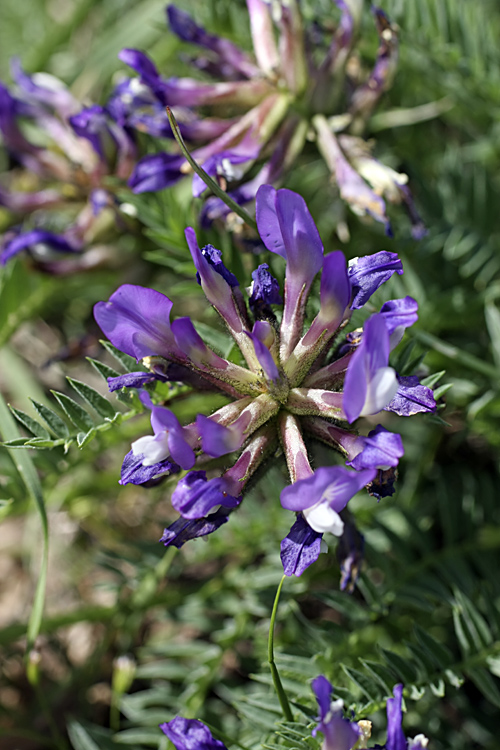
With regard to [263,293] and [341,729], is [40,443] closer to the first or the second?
[263,293]

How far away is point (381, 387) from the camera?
153 centimetres

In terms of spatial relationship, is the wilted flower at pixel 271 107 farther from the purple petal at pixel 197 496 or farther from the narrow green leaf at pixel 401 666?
the narrow green leaf at pixel 401 666

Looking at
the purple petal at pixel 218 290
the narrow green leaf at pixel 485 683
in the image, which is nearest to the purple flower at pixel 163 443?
the purple petal at pixel 218 290

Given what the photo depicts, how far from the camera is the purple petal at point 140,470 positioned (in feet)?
5.69

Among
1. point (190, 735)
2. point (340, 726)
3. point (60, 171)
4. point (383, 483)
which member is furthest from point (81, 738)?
point (60, 171)

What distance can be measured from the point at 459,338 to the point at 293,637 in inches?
61.3

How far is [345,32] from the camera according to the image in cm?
268

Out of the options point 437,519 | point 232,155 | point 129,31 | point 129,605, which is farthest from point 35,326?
point 437,519

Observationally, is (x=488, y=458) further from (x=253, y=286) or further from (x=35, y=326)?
(x=35, y=326)

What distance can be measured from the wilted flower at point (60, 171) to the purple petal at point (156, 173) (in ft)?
1.42

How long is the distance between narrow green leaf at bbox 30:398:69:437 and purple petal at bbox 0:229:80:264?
45.3 inches

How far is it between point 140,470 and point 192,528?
20 cm

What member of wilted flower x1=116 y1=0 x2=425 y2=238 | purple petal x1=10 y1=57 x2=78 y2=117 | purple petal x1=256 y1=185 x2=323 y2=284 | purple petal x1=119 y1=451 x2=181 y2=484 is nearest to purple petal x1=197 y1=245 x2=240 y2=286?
purple petal x1=256 y1=185 x2=323 y2=284

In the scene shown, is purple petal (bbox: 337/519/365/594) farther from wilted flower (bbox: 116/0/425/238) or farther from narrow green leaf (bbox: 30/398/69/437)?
wilted flower (bbox: 116/0/425/238)
